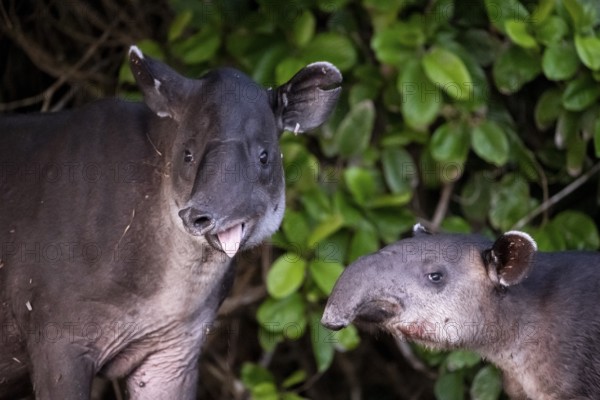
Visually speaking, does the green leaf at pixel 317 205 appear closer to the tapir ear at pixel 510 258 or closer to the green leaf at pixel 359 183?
the green leaf at pixel 359 183

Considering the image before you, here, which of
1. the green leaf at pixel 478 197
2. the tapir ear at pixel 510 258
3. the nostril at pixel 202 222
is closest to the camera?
the nostril at pixel 202 222

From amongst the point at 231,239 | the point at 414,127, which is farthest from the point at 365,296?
the point at 414,127

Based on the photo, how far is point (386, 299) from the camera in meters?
5.01

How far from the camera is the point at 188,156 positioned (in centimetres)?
521

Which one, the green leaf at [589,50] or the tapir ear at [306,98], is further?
the green leaf at [589,50]

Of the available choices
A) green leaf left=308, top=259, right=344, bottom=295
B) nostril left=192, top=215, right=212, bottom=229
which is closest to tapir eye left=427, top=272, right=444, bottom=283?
nostril left=192, top=215, right=212, bottom=229

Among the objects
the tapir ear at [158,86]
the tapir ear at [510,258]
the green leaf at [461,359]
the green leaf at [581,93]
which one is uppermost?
the tapir ear at [158,86]

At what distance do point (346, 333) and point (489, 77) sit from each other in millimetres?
1678

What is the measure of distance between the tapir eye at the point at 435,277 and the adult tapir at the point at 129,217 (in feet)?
2.20

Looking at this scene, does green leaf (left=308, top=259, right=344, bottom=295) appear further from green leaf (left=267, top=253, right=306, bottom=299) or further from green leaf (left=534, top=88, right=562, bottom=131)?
green leaf (left=534, top=88, right=562, bottom=131)

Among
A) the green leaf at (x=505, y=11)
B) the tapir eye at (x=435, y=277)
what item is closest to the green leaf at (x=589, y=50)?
the green leaf at (x=505, y=11)

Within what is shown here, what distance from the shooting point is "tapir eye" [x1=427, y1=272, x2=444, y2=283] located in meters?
5.13

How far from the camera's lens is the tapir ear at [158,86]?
5379 millimetres

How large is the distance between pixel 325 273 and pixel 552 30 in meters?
1.66
